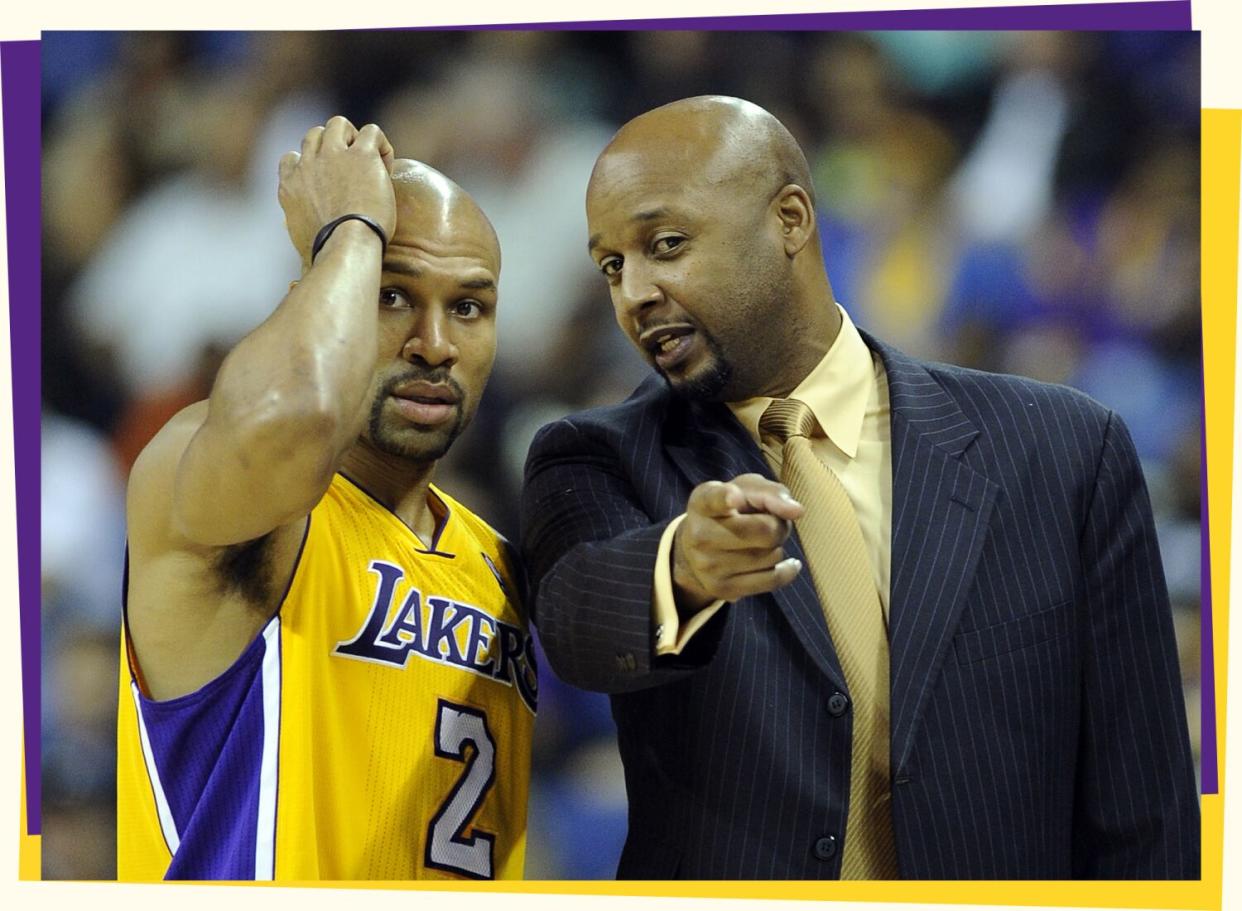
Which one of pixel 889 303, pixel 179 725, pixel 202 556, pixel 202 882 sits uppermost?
pixel 889 303

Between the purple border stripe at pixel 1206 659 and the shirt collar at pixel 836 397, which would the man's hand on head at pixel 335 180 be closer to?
the shirt collar at pixel 836 397

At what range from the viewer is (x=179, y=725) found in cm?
203

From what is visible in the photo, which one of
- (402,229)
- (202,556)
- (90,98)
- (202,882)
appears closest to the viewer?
(202,556)

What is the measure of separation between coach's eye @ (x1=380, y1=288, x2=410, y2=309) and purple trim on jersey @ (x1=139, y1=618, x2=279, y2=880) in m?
0.53

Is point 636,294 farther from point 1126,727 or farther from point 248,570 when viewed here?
point 1126,727

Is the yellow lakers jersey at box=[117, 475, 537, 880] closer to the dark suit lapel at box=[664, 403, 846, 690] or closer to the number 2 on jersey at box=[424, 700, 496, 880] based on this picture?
the number 2 on jersey at box=[424, 700, 496, 880]

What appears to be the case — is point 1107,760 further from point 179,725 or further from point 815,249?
point 179,725

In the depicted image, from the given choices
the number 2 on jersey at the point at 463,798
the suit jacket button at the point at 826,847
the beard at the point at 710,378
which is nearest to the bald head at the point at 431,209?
the beard at the point at 710,378

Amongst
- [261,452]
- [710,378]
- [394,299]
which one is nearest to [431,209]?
[394,299]

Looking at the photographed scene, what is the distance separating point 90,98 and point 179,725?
3.64 feet

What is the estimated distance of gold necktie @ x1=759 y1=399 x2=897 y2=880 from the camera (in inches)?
79.3

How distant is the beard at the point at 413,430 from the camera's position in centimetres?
221

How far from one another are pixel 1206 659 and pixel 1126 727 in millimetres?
363

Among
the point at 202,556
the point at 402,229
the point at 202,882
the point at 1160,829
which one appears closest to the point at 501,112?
the point at 402,229
